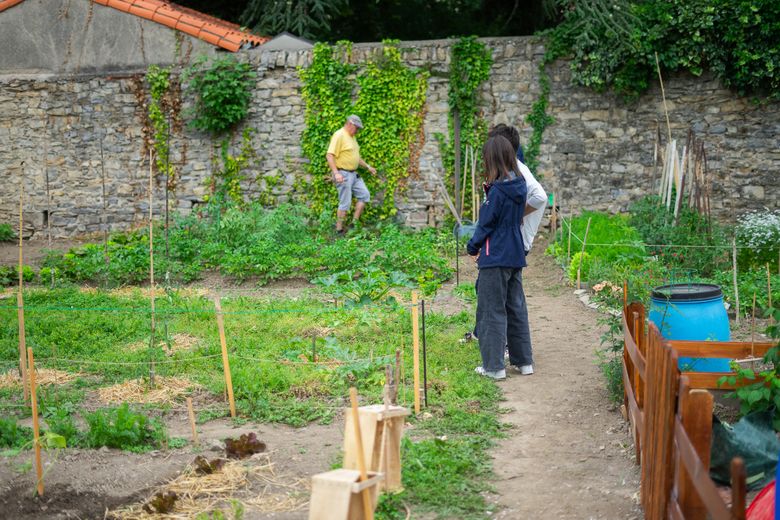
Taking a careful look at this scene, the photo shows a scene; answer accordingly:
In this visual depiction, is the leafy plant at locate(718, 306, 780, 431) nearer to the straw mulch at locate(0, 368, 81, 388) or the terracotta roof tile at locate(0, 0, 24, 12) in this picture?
the straw mulch at locate(0, 368, 81, 388)

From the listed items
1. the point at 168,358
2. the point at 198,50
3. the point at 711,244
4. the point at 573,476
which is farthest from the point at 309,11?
the point at 573,476

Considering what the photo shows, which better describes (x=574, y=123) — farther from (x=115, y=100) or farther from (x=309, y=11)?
(x=115, y=100)

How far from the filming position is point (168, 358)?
685 cm

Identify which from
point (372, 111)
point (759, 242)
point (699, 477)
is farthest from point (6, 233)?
point (699, 477)

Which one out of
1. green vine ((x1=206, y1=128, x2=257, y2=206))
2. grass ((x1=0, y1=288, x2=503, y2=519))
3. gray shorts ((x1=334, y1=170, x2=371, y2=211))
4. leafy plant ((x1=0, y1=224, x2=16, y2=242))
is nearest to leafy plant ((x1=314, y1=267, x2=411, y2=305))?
grass ((x1=0, y1=288, x2=503, y2=519))

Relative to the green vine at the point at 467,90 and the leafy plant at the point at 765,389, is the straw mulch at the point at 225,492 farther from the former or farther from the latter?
the green vine at the point at 467,90

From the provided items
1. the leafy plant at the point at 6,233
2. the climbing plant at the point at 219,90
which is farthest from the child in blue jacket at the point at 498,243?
the leafy plant at the point at 6,233

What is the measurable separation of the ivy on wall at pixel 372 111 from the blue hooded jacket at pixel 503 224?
A: 690cm

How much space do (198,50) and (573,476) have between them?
10549mm

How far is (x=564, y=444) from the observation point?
16.8 feet

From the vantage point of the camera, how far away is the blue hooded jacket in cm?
615

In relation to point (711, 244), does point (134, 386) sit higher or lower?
lower

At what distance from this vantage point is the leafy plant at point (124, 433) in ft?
16.5

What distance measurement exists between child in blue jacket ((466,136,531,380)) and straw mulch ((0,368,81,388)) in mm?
3158
